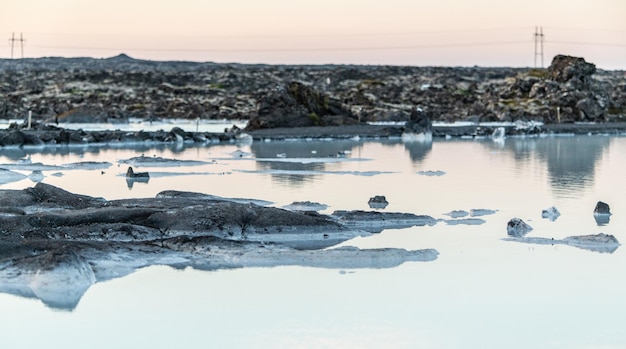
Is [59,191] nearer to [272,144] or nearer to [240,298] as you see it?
[240,298]

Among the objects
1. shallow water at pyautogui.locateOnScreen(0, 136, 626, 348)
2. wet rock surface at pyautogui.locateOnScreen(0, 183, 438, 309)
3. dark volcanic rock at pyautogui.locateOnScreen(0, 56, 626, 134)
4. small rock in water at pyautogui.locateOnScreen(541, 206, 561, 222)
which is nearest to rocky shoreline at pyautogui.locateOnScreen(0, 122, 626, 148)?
dark volcanic rock at pyautogui.locateOnScreen(0, 56, 626, 134)

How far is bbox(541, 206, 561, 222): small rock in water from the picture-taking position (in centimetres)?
1489

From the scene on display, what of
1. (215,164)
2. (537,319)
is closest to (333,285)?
(537,319)

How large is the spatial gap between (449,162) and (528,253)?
13.5m

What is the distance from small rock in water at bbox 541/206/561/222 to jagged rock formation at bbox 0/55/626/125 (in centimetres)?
2624

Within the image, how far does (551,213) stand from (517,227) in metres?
1.68

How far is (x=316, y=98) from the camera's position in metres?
43.2

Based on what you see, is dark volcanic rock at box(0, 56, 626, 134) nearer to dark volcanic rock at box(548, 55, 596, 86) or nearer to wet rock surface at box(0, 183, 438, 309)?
dark volcanic rock at box(548, 55, 596, 86)

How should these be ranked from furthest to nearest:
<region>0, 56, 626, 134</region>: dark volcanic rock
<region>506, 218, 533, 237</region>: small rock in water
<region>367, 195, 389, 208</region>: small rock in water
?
1. <region>0, 56, 626, 134</region>: dark volcanic rock
2. <region>367, 195, 389, 208</region>: small rock in water
3. <region>506, 218, 533, 237</region>: small rock in water

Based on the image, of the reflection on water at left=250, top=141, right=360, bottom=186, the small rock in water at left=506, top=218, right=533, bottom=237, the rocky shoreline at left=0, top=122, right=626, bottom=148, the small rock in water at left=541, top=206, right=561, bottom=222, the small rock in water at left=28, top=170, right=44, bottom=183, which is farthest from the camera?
the rocky shoreline at left=0, top=122, right=626, bottom=148

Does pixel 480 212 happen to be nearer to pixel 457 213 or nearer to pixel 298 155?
pixel 457 213

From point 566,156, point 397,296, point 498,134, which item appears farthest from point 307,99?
point 397,296

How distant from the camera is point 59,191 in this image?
14.6 m

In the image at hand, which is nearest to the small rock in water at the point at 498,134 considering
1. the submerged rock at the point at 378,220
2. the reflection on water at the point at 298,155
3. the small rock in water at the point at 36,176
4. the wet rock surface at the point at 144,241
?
the reflection on water at the point at 298,155
